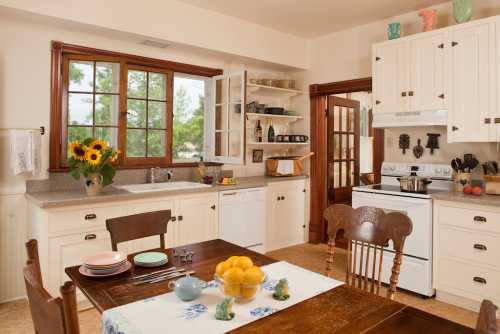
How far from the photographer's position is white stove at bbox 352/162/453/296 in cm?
300

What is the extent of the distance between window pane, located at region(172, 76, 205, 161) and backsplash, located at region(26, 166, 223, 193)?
0.69 feet

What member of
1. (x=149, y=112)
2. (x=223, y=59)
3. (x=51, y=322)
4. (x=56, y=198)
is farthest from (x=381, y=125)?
(x=51, y=322)

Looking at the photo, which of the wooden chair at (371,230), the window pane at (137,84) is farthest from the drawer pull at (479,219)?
the window pane at (137,84)

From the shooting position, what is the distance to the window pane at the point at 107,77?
11.2ft

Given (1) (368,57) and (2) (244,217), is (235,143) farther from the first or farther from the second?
(1) (368,57)

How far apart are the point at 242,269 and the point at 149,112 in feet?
9.38

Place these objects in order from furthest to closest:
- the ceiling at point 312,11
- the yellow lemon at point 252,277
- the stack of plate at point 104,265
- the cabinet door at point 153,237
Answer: the ceiling at point 312,11 < the cabinet door at point 153,237 < the stack of plate at point 104,265 < the yellow lemon at point 252,277

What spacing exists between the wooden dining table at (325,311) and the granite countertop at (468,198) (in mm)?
1887

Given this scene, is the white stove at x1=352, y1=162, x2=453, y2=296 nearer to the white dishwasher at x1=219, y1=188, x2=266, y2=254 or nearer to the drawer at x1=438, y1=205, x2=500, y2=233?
the drawer at x1=438, y1=205, x2=500, y2=233

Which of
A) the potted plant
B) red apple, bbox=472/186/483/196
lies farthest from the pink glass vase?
the potted plant

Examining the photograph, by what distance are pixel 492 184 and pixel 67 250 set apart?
3.38m

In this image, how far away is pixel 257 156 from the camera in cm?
471

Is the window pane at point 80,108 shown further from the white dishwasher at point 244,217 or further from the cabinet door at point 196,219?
the white dishwasher at point 244,217

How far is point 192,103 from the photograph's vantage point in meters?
4.19
